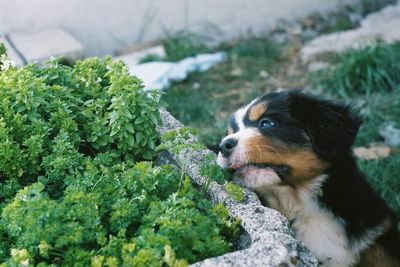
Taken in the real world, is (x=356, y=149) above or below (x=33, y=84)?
below

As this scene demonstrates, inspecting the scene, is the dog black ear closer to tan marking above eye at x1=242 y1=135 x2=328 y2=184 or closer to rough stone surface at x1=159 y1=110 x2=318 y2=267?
tan marking above eye at x1=242 y1=135 x2=328 y2=184

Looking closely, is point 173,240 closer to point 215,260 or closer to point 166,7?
point 215,260

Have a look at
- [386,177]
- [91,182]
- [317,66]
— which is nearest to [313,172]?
[91,182]

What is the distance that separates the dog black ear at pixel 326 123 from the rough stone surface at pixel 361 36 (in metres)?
3.39

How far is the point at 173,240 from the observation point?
221cm

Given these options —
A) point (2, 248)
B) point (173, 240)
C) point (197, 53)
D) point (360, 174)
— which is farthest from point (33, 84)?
point (197, 53)

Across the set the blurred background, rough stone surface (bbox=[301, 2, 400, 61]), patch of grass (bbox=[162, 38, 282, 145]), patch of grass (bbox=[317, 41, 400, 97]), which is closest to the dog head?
the blurred background

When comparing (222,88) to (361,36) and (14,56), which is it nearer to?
(361,36)

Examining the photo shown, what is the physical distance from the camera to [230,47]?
706 centimetres

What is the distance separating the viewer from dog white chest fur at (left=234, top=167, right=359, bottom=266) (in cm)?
304

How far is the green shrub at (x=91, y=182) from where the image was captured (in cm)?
220

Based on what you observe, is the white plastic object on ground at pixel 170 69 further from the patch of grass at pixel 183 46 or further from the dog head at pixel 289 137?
the dog head at pixel 289 137

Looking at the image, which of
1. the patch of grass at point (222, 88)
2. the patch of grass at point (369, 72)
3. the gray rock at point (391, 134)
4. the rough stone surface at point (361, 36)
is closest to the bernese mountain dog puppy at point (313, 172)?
the gray rock at point (391, 134)

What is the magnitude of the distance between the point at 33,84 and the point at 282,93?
1183 mm
